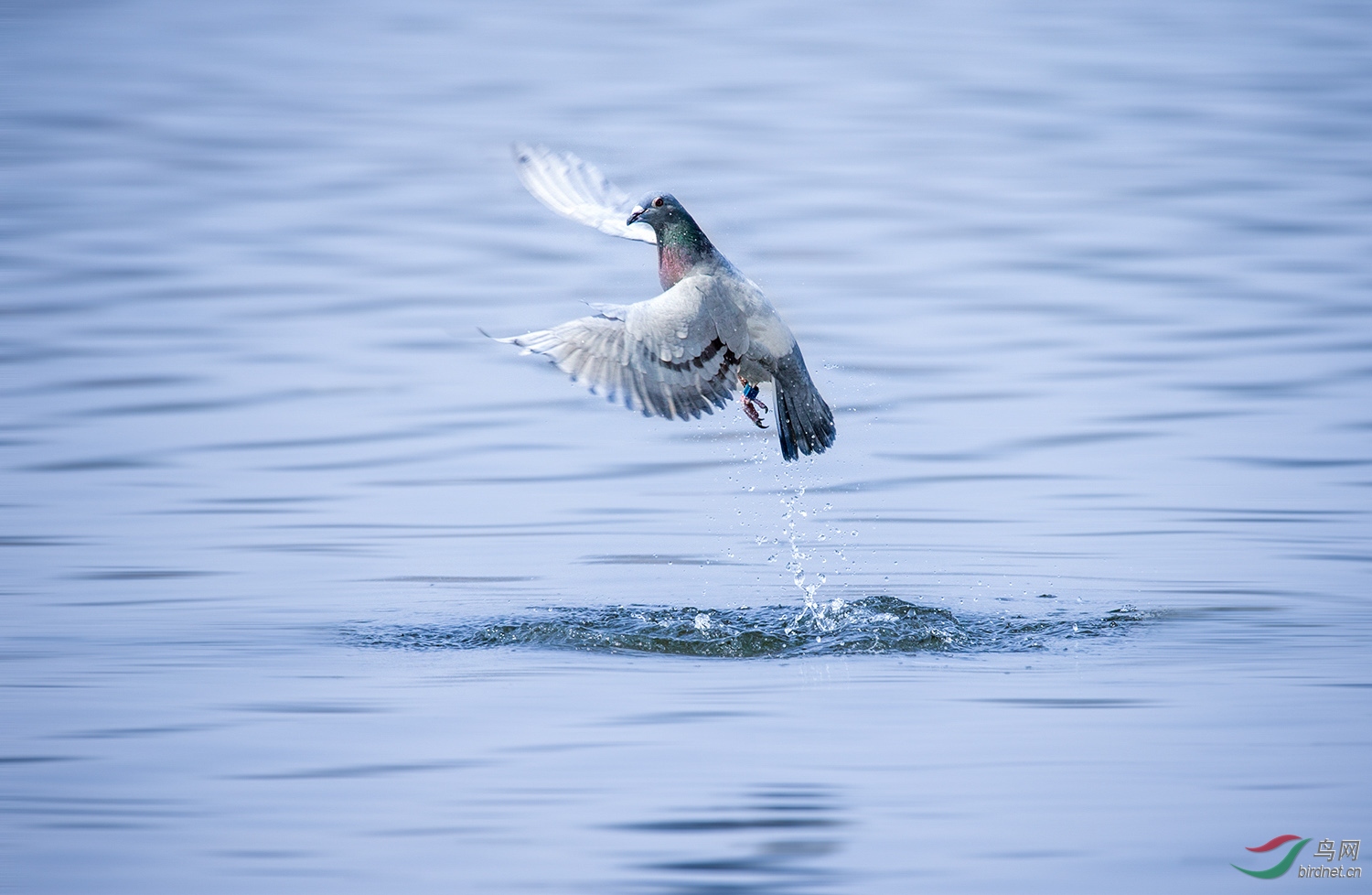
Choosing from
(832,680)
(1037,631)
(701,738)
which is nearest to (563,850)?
(701,738)

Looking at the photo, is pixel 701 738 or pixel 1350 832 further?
pixel 701 738

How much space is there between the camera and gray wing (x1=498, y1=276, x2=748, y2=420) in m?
7.41

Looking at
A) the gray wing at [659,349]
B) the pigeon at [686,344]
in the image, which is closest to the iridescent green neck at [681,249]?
the pigeon at [686,344]

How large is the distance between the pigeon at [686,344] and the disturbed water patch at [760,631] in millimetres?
740

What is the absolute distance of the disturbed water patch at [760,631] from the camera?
751cm

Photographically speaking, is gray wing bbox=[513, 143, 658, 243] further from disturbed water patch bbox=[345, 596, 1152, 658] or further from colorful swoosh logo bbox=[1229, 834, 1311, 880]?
colorful swoosh logo bbox=[1229, 834, 1311, 880]

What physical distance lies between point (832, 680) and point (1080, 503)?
355 centimetres

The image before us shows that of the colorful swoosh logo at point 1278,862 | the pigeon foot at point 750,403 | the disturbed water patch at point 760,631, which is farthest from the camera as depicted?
the pigeon foot at point 750,403

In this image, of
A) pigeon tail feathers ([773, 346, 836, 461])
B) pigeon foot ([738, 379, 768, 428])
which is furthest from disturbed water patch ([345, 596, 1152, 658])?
pigeon foot ([738, 379, 768, 428])

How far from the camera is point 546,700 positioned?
6645mm

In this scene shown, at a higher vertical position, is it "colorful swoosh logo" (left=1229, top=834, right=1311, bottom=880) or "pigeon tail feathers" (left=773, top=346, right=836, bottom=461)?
"pigeon tail feathers" (left=773, top=346, right=836, bottom=461)

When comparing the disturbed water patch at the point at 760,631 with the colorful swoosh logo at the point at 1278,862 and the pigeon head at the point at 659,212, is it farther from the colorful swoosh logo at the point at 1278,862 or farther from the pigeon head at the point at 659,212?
the colorful swoosh logo at the point at 1278,862

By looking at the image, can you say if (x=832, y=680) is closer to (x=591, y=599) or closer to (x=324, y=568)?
(x=591, y=599)

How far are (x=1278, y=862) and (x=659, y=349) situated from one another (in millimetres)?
3336
